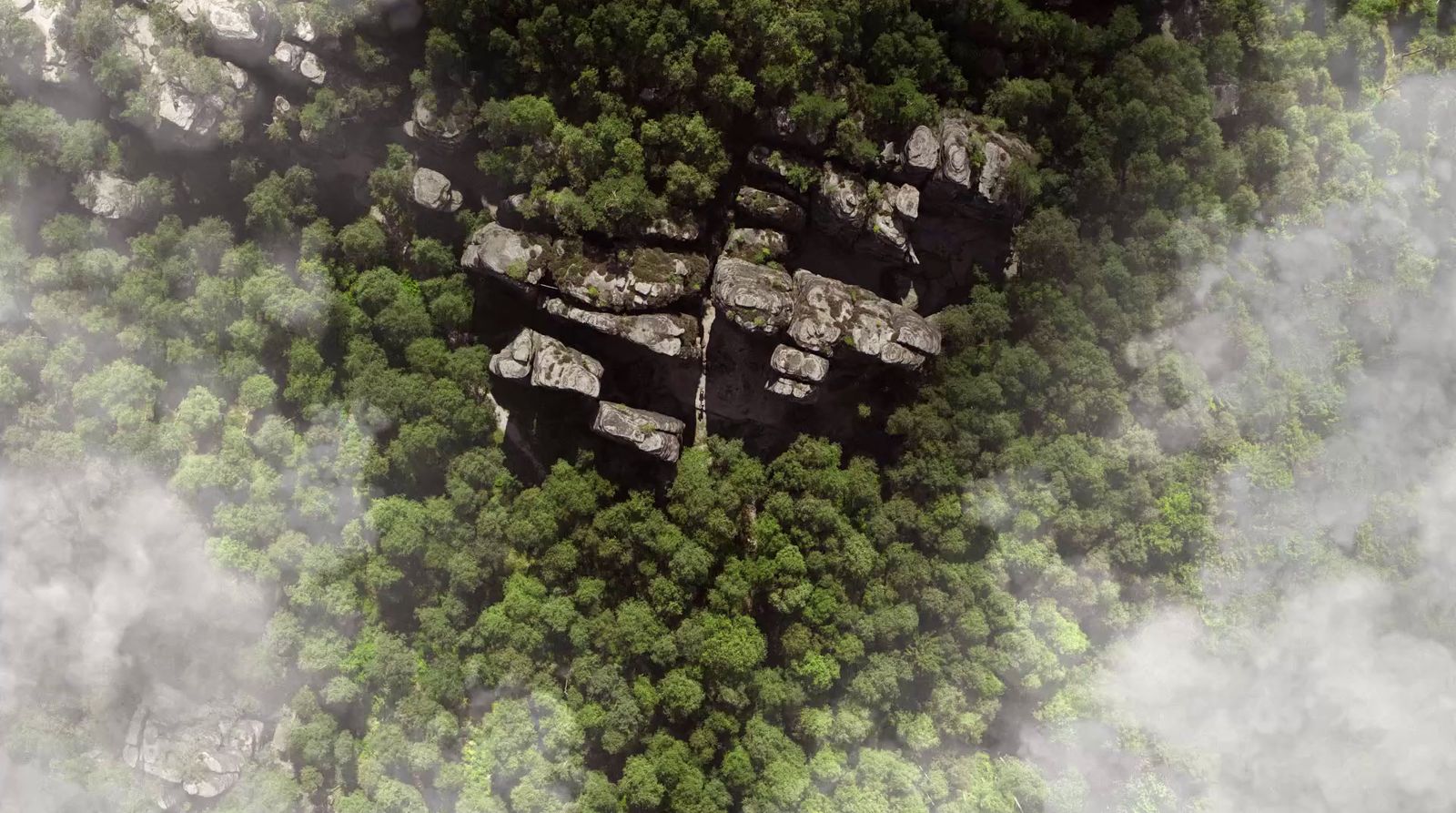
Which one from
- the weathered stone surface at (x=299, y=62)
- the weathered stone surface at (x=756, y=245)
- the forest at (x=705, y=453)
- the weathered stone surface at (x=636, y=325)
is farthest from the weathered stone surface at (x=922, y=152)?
the weathered stone surface at (x=299, y=62)

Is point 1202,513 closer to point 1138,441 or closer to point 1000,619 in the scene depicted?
point 1138,441

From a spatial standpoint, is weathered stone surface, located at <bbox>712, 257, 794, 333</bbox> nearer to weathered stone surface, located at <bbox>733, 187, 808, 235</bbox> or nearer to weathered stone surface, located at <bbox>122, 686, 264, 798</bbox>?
weathered stone surface, located at <bbox>733, 187, 808, 235</bbox>

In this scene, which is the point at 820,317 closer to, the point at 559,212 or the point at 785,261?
the point at 785,261

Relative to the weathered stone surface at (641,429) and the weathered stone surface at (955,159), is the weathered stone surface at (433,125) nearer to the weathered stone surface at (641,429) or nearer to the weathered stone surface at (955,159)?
the weathered stone surface at (641,429)

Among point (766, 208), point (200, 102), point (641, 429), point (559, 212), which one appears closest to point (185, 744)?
point (641, 429)

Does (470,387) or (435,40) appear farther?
(470,387)

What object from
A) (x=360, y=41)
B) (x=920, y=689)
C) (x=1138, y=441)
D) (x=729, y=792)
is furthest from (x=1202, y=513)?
(x=360, y=41)
